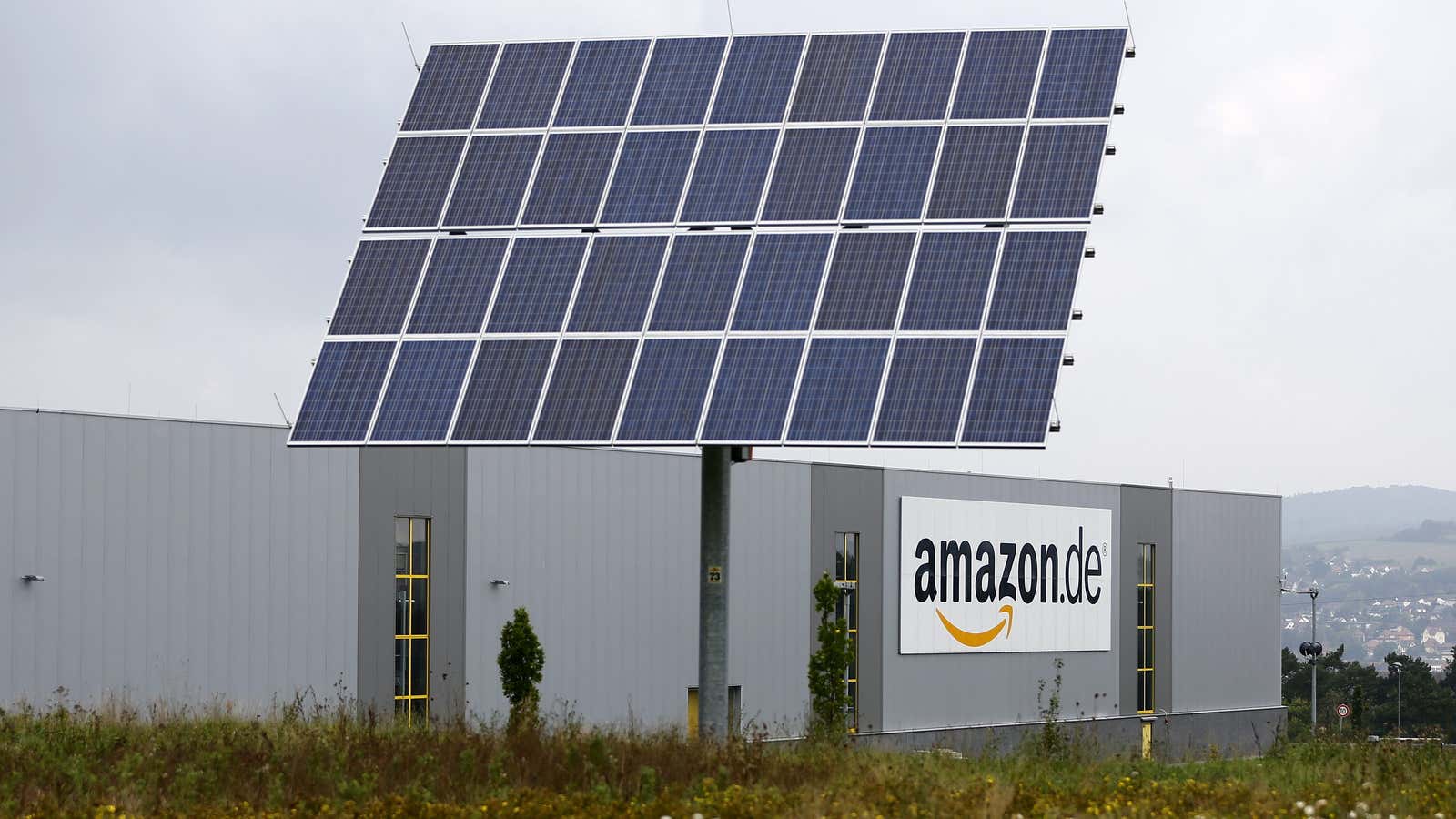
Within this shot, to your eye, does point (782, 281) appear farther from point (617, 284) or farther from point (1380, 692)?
point (1380, 692)

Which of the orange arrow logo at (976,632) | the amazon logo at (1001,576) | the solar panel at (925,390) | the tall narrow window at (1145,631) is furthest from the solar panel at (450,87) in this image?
the tall narrow window at (1145,631)

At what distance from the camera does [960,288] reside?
21500 millimetres

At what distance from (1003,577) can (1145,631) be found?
10104 millimetres

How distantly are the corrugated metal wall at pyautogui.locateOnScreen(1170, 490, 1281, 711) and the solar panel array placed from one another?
46.0m

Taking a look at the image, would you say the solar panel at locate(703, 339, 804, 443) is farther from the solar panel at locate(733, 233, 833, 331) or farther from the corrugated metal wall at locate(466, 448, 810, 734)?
the corrugated metal wall at locate(466, 448, 810, 734)

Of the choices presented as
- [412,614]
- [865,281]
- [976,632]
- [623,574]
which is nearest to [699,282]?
[865,281]

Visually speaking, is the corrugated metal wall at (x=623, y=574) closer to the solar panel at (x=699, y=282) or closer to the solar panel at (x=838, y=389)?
the solar panel at (x=699, y=282)

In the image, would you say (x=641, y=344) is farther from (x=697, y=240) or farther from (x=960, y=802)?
(x=960, y=802)

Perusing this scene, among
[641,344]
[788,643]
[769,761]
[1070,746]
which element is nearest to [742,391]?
[641,344]

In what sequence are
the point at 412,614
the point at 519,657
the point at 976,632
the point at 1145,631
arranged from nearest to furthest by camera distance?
the point at 519,657 → the point at 412,614 → the point at 976,632 → the point at 1145,631

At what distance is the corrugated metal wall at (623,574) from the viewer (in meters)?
43.4

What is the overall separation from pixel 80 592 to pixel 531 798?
22723 mm

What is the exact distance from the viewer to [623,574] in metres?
46.6

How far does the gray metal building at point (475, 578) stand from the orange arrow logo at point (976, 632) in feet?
1.75
